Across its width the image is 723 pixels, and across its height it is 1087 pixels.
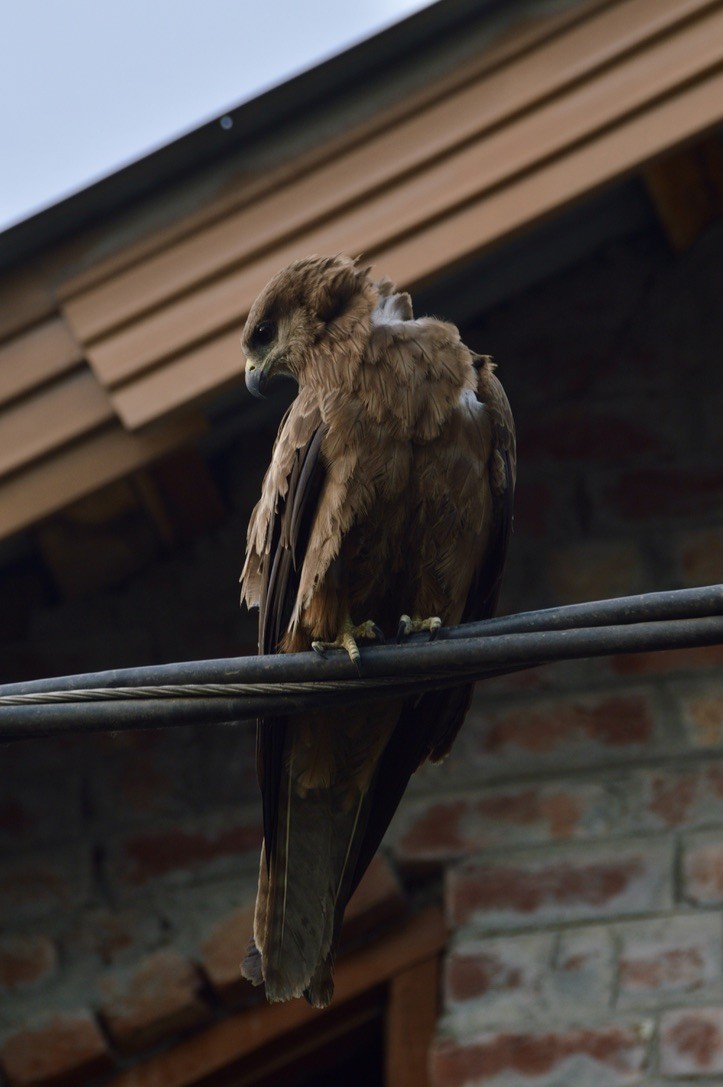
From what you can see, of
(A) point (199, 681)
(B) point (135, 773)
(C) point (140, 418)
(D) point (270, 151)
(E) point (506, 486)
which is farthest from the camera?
(B) point (135, 773)

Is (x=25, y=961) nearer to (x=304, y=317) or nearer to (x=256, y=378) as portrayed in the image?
(x=256, y=378)

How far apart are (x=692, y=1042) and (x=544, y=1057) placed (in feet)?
1.17

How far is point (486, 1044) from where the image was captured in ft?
12.2

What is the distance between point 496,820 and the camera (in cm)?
406

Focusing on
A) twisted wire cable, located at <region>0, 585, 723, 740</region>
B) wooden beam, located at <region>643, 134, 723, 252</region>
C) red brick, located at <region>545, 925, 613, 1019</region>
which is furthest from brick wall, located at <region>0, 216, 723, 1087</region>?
twisted wire cable, located at <region>0, 585, 723, 740</region>

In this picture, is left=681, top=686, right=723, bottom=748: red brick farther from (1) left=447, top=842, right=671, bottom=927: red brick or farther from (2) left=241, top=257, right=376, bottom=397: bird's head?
(2) left=241, top=257, right=376, bottom=397: bird's head

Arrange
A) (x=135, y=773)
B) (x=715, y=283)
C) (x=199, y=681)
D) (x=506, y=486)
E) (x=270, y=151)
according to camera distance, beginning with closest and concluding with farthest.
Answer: (x=199, y=681)
(x=506, y=486)
(x=270, y=151)
(x=135, y=773)
(x=715, y=283)

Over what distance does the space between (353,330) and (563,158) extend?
0.85 meters

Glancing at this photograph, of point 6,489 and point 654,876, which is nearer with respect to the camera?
point 6,489

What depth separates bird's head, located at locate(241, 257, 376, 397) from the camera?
A: 334 cm

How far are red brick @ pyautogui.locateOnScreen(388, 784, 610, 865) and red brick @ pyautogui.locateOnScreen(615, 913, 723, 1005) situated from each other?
0.29 m

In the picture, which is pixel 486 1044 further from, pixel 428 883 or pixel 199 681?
pixel 199 681

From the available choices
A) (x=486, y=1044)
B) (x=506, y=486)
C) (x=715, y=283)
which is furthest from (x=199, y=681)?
(x=715, y=283)

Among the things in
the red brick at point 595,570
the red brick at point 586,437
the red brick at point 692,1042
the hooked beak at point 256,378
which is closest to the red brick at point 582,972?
the red brick at point 692,1042
